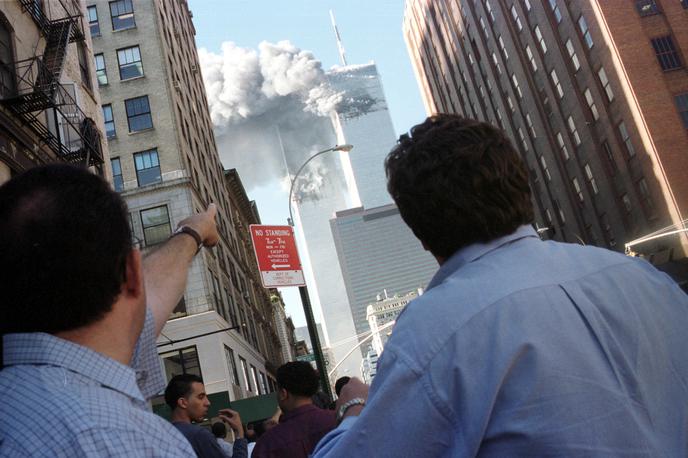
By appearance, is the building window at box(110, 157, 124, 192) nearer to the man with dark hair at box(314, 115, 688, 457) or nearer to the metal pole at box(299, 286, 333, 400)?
the metal pole at box(299, 286, 333, 400)

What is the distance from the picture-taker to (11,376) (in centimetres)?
167

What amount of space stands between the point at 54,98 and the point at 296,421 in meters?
13.8

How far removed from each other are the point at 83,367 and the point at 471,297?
1.02 meters

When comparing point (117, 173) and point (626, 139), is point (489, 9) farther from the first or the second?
point (117, 173)

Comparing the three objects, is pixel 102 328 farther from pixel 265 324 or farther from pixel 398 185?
pixel 265 324

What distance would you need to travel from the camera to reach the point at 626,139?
40.0 metres

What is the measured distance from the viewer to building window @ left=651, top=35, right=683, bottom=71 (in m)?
39.3

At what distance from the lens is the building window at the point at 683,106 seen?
125ft

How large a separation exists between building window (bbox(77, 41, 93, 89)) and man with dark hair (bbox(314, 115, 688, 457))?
22312 mm

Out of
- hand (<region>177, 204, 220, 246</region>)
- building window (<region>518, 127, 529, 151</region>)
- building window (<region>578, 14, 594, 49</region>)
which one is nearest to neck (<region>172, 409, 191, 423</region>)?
hand (<region>177, 204, 220, 246</region>)

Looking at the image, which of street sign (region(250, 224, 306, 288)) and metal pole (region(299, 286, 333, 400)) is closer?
street sign (region(250, 224, 306, 288))

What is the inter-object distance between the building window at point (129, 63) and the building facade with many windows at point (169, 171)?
55 millimetres

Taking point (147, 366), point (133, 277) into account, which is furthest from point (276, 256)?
point (133, 277)

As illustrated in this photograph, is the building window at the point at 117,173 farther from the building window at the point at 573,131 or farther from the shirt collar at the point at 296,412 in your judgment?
the shirt collar at the point at 296,412
